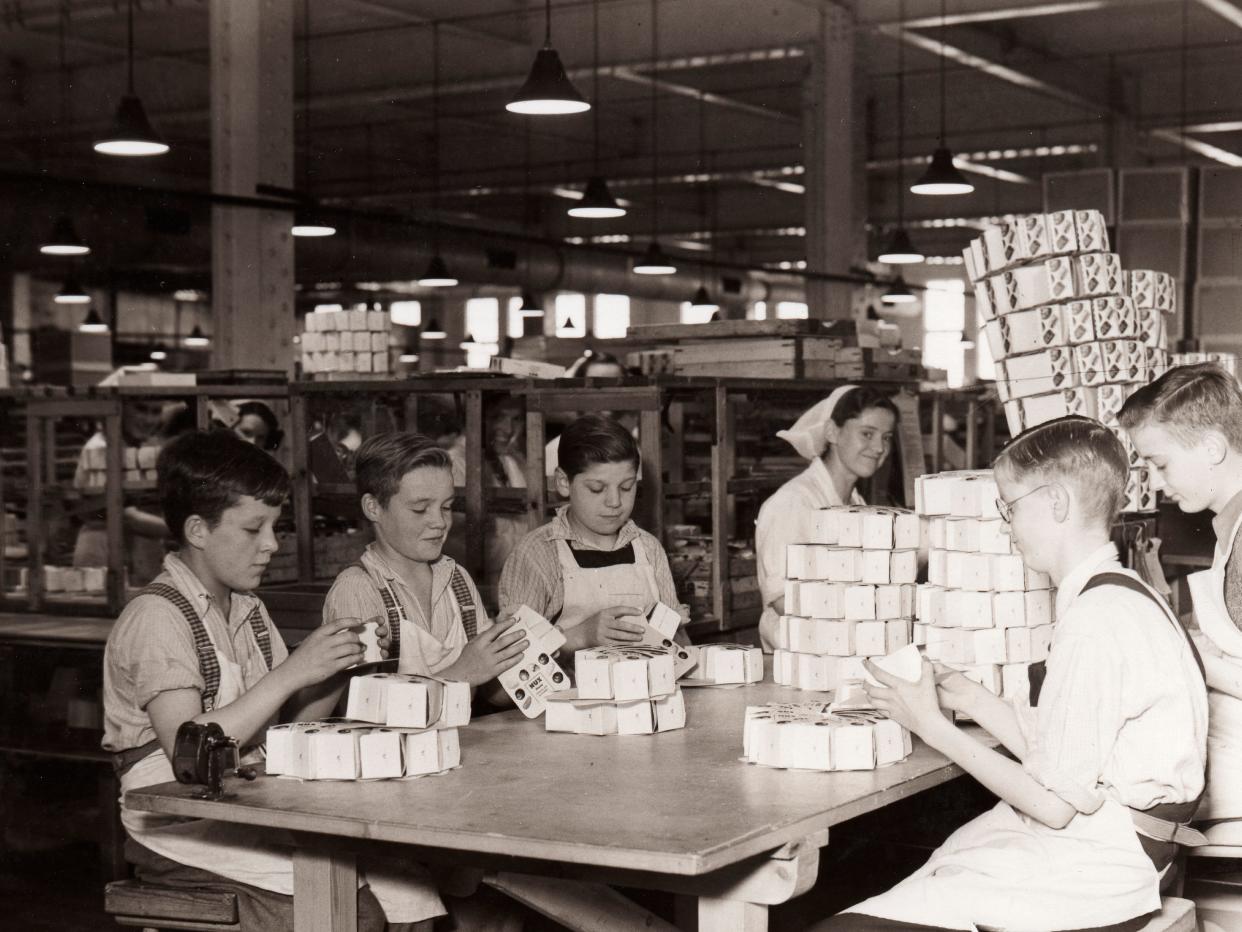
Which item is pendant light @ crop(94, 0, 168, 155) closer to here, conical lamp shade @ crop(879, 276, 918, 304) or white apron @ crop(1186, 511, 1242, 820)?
white apron @ crop(1186, 511, 1242, 820)

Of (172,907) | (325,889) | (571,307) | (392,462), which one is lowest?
(172,907)

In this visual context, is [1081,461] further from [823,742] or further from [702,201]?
[702,201]

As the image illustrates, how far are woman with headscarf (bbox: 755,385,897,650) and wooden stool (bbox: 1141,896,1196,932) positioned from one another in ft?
7.11

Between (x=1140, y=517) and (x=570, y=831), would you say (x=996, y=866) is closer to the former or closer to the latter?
(x=570, y=831)

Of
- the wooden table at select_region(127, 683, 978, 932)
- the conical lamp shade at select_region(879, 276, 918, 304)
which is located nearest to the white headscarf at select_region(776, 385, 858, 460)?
the wooden table at select_region(127, 683, 978, 932)

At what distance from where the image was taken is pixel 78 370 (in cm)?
2005

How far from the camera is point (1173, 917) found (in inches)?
118

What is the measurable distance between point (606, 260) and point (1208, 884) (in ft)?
56.6

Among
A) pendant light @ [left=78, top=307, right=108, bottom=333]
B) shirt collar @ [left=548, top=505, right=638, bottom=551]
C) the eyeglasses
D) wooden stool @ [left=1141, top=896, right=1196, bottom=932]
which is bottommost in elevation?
wooden stool @ [left=1141, top=896, right=1196, bottom=932]

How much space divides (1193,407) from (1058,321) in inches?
49.2

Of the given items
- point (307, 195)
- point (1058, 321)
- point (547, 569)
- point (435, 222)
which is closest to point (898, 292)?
point (435, 222)

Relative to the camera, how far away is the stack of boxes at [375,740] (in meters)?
3.09

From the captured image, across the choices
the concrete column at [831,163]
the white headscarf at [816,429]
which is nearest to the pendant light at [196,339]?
the concrete column at [831,163]

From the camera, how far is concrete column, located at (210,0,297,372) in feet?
31.5
